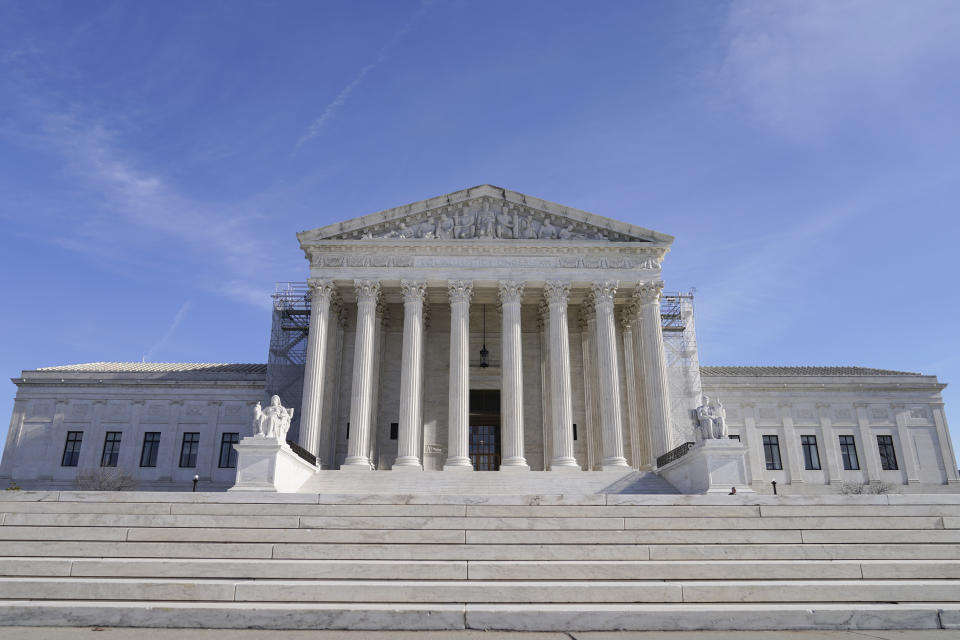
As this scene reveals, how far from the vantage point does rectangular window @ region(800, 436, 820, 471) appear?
43.1m

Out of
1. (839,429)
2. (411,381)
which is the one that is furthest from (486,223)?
(839,429)

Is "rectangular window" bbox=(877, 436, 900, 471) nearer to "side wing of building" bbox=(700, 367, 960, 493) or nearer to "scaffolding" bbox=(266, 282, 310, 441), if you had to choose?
"side wing of building" bbox=(700, 367, 960, 493)

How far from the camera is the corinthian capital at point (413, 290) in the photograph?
112 feet

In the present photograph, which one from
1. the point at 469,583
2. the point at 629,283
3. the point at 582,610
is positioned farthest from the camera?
the point at 629,283

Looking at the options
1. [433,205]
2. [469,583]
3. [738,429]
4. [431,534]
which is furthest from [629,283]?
[469,583]

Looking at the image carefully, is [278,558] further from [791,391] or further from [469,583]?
[791,391]

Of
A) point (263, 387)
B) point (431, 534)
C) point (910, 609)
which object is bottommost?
point (910, 609)

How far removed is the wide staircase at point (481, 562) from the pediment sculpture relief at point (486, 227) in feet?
60.6

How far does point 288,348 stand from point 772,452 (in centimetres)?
3143

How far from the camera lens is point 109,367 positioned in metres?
47.6

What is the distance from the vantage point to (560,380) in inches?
1300

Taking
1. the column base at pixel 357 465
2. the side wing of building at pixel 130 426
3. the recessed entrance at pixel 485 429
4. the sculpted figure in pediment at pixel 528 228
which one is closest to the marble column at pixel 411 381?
the column base at pixel 357 465

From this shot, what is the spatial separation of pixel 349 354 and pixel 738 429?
81.8ft

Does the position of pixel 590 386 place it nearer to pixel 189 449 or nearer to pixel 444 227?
pixel 444 227
